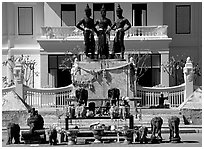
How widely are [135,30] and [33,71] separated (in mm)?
6919

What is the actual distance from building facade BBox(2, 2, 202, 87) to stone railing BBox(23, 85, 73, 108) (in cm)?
863

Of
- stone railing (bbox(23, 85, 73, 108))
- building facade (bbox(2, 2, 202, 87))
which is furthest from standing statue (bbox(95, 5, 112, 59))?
building facade (bbox(2, 2, 202, 87))

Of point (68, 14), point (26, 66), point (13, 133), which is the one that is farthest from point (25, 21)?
point (13, 133)

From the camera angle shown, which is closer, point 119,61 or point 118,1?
point 119,61

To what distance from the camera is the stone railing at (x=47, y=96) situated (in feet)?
112

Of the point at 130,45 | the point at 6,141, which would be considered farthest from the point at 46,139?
the point at 130,45

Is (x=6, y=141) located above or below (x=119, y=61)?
below

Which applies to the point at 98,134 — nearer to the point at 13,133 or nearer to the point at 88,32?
the point at 13,133

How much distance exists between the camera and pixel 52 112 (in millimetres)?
30594

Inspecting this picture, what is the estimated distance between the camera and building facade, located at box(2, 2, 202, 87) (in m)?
43.7

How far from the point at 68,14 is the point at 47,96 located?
1197 centimetres

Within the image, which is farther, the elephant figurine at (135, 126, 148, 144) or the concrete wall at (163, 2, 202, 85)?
the concrete wall at (163, 2, 202, 85)

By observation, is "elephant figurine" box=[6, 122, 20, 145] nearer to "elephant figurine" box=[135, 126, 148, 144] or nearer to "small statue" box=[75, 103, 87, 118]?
"small statue" box=[75, 103, 87, 118]

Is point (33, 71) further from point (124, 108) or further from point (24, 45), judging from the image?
point (124, 108)
